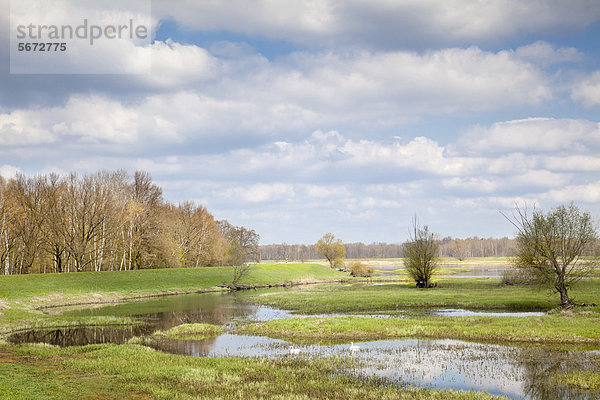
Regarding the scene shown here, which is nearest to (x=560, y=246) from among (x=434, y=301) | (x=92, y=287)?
(x=434, y=301)

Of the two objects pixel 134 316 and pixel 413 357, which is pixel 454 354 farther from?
pixel 134 316

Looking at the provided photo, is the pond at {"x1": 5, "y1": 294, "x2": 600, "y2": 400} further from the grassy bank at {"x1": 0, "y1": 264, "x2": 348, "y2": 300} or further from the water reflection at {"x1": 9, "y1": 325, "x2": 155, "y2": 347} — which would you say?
the grassy bank at {"x1": 0, "y1": 264, "x2": 348, "y2": 300}

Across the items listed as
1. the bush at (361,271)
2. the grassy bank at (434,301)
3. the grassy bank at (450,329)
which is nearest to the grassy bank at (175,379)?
the grassy bank at (450,329)

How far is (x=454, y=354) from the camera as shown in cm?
2222

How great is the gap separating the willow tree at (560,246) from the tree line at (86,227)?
220 feet

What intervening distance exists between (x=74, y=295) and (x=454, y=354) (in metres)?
52.9

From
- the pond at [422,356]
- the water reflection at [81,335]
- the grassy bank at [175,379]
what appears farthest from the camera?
the water reflection at [81,335]

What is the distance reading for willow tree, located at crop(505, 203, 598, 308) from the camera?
3481cm

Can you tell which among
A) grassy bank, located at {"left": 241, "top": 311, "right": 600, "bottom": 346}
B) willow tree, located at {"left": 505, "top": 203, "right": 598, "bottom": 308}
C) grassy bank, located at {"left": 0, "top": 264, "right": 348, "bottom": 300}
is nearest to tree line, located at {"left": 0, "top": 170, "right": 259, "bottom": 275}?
grassy bank, located at {"left": 0, "top": 264, "right": 348, "bottom": 300}

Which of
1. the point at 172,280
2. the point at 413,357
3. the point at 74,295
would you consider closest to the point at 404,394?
the point at 413,357

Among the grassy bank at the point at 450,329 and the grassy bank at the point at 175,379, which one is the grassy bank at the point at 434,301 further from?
the grassy bank at the point at 175,379

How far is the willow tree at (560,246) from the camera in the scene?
34.8m

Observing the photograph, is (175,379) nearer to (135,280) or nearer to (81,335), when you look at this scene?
(81,335)

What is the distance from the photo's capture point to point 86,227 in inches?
2972
